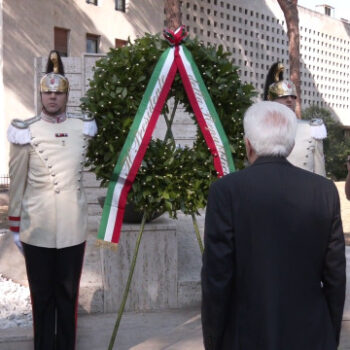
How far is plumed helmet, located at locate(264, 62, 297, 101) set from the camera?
180 inches

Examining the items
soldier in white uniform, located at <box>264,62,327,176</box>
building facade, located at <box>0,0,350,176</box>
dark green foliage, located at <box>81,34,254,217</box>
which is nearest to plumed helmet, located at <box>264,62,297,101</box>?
soldier in white uniform, located at <box>264,62,327,176</box>

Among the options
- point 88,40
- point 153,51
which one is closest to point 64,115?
point 153,51

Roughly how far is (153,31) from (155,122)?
17276mm

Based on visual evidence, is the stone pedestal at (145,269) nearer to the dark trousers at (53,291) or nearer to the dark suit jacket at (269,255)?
the dark trousers at (53,291)

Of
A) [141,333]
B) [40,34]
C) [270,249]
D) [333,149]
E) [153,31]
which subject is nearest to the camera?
[270,249]

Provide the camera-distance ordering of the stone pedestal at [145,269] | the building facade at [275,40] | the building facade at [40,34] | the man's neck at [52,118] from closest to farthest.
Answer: the man's neck at [52,118], the stone pedestal at [145,269], the building facade at [40,34], the building facade at [275,40]

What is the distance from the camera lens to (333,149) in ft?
73.7

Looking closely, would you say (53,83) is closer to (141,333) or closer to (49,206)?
(49,206)

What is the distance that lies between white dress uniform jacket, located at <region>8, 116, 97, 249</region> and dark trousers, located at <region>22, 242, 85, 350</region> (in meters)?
0.08

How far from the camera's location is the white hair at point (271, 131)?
2354 millimetres

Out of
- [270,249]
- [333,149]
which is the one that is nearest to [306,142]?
[270,249]

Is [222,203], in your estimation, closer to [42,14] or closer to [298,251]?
[298,251]

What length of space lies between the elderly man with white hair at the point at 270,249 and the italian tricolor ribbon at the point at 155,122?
2.05 meters

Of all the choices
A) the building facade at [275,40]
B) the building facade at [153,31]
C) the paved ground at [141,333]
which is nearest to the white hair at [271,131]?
the paved ground at [141,333]
